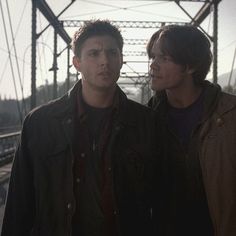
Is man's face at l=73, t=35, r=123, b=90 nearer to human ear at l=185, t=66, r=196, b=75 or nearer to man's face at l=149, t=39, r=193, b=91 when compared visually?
man's face at l=149, t=39, r=193, b=91

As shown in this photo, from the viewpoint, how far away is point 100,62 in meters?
2.68

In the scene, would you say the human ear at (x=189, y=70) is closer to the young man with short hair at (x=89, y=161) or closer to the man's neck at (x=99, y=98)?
the young man with short hair at (x=89, y=161)

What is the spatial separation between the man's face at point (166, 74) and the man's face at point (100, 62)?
327 millimetres

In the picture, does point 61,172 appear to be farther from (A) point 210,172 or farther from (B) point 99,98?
(A) point 210,172

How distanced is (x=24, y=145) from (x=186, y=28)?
1.28 m

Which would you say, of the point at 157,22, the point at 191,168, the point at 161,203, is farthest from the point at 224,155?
the point at 157,22

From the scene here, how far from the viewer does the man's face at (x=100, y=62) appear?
266 cm

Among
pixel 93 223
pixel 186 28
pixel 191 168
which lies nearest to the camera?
pixel 93 223

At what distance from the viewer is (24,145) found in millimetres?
2619

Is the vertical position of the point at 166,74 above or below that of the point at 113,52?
below

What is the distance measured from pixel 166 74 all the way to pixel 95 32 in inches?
21.3

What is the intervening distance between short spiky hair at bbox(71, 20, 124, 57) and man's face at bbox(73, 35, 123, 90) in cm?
3

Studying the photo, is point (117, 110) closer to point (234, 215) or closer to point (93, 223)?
point (93, 223)

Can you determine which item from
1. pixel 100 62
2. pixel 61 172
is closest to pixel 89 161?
pixel 61 172
